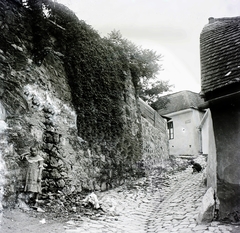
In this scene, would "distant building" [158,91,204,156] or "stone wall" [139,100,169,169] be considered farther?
"distant building" [158,91,204,156]

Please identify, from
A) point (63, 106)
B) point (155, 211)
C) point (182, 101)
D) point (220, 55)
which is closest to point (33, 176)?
point (63, 106)

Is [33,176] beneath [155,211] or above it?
above

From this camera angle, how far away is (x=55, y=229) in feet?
14.2

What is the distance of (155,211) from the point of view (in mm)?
6164

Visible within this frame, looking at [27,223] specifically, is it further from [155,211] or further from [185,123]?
[185,123]

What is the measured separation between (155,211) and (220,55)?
338 cm

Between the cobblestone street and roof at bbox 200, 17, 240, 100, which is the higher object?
roof at bbox 200, 17, 240, 100

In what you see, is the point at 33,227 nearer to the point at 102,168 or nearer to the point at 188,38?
the point at 102,168

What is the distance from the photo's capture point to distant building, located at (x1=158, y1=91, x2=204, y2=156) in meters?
16.8

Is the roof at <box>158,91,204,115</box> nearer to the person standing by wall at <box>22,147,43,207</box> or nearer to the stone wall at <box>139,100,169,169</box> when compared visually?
the stone wall at <box>139,100,169,169</box>

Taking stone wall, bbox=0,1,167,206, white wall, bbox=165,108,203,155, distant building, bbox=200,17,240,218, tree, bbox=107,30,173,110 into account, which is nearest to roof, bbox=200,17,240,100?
distant building, bbox=200,17,240,218

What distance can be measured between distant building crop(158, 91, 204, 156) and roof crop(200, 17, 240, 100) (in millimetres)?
9753

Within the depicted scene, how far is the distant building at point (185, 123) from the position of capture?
16.8 meters

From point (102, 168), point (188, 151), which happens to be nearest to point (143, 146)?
point (102, 168)
